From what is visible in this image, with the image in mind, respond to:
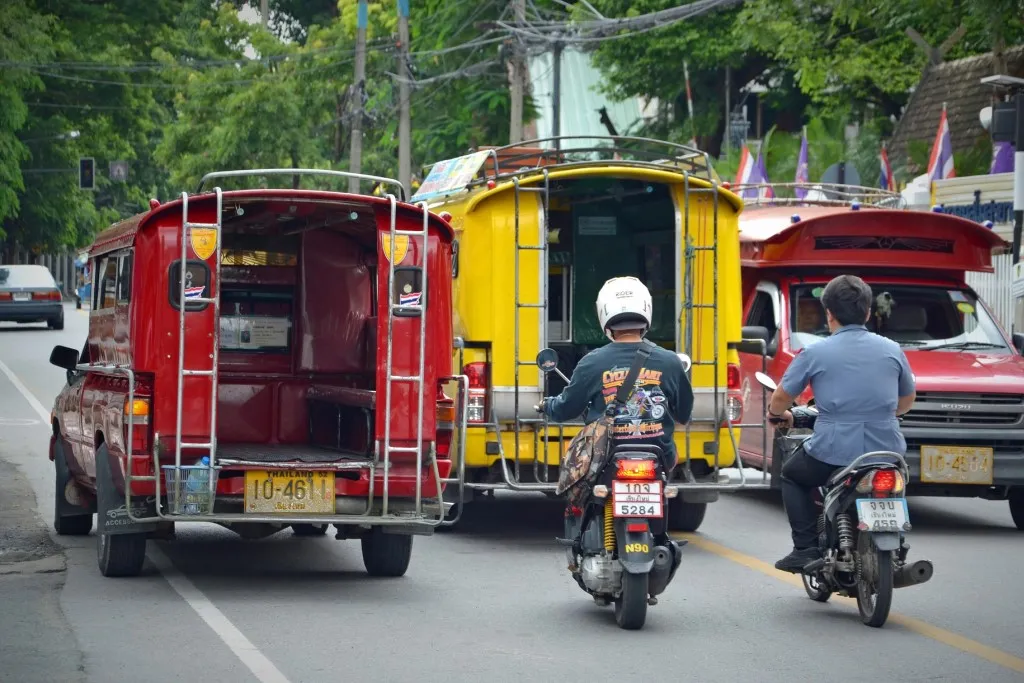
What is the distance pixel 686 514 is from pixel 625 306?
4.21 m

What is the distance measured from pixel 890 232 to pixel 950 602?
491 cm

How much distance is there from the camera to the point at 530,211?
38.4ft

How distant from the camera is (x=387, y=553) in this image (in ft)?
33.7

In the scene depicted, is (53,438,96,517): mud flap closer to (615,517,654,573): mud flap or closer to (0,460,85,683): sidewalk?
(0,460,85,683): sidewalk

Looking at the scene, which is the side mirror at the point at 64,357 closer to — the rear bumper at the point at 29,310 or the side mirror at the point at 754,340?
the side mirror at the point at 754,340

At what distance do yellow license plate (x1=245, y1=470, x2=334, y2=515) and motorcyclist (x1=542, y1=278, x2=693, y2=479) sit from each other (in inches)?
57.0

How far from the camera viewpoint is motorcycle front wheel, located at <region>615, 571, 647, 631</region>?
8.44 m

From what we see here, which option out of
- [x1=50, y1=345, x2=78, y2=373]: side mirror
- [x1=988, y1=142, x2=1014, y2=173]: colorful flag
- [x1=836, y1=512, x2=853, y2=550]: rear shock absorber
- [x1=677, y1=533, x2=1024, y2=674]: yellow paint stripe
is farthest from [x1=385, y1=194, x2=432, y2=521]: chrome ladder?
[x1=988, y1=142, x2=1014, y2=173]: colorful flag

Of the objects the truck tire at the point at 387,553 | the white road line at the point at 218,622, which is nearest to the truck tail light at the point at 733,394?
the truck tire at the point at 387,553

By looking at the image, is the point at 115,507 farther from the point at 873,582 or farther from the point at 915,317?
the point at 915,317

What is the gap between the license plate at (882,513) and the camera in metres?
8.48

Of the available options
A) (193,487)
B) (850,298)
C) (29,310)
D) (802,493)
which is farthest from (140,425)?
(29,310)

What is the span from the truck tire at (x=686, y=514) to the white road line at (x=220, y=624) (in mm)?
3756

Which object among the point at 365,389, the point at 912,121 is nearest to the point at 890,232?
the point at 365,389
